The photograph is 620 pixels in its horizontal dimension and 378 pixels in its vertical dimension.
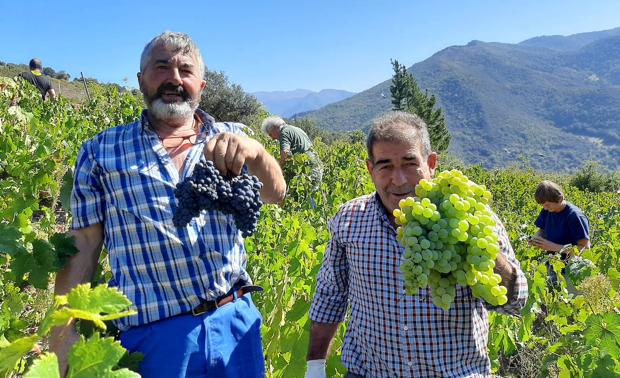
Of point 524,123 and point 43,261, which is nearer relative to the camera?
point 43,261

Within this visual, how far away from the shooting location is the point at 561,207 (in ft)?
16.2

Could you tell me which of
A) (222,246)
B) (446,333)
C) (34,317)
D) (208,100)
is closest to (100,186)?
(222,246)

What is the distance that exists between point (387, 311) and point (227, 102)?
2185cm

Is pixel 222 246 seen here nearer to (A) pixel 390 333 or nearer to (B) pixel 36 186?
(A) pixel 390 333

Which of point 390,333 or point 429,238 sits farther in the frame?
point 390,333

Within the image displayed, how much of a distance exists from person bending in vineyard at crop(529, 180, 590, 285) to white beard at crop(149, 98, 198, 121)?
397cm

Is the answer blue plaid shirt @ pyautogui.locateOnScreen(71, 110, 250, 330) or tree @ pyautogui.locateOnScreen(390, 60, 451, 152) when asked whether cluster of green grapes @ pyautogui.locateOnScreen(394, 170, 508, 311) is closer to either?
blue plaid shirt @ pyautogui.locateOnScreen(71, 110, 250, 330)

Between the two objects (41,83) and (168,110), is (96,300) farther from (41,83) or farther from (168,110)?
(41,83)

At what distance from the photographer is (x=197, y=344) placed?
5.66 ft

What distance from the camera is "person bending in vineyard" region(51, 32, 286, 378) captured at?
1.70 meters

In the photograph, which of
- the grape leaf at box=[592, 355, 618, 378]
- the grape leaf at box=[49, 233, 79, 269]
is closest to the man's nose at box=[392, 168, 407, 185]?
the grape leaf at box=[592, 355, 618, 378]

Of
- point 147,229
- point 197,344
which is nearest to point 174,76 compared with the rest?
point 147,229

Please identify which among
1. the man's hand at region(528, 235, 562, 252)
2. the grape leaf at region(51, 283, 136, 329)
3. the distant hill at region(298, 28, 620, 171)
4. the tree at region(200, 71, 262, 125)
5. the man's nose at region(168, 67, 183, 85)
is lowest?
the distant hill at region(298, 28, 620, 171)

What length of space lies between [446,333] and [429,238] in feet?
1.73
